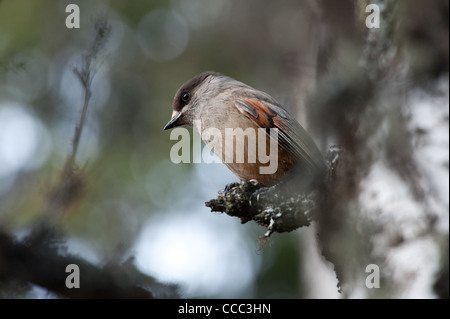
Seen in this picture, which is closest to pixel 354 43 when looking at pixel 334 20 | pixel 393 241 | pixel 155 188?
pixel 334 20

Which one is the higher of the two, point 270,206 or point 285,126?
point 285,126

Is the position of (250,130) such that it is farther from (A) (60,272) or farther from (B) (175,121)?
(A) (60,272)

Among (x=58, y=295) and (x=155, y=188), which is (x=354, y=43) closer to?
(x=58, y=295)

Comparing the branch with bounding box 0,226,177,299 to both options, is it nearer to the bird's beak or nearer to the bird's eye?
the bird's beak

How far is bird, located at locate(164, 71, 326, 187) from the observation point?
4355 millimetres

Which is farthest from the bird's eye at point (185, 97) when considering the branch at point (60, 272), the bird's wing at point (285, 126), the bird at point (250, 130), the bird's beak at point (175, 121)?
the branch at point (60, 272)

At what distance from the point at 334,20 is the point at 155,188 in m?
5.69

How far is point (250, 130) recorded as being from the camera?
4809 millimetres

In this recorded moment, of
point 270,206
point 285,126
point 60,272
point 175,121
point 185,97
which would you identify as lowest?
point 60,272

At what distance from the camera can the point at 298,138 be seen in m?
4.51

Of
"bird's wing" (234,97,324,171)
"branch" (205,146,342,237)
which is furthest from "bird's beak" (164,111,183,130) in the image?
"branch" (205,146,342,237)

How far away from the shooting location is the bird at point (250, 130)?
4.36 metres

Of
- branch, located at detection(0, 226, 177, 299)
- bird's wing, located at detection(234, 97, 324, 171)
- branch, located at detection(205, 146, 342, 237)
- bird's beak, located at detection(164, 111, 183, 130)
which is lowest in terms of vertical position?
branch, located at detection(0, 226, 177, 299)

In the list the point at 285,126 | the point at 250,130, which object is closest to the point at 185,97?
the point at 250,130
